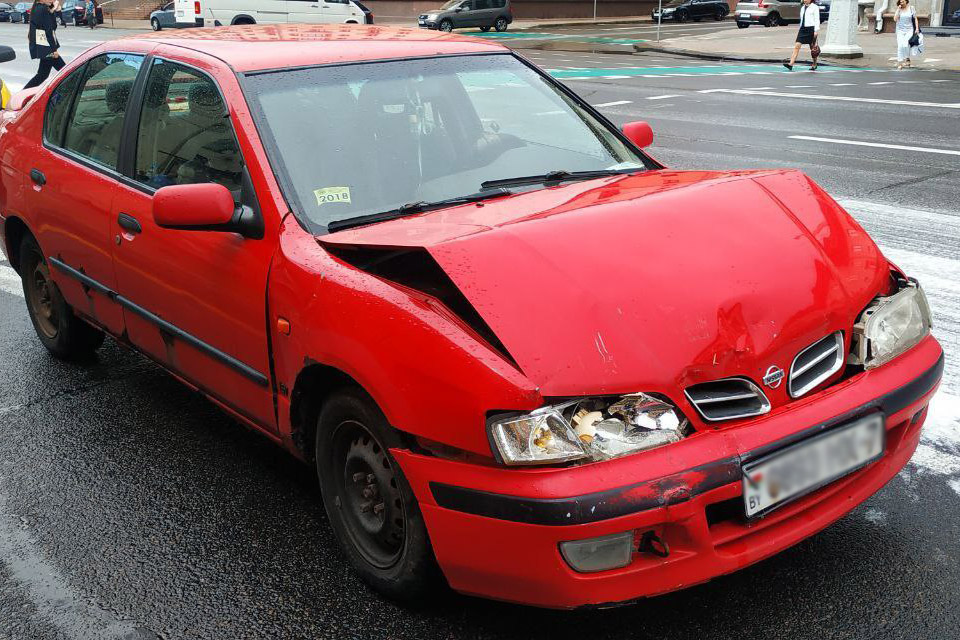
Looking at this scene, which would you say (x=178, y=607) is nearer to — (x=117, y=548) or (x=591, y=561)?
(x=117, y=548)

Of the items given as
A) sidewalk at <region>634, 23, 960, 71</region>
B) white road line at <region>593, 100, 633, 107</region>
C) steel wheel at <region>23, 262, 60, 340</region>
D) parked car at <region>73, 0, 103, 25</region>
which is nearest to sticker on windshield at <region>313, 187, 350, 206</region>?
steel wheel at <region>23, 262, 60, 340</region>

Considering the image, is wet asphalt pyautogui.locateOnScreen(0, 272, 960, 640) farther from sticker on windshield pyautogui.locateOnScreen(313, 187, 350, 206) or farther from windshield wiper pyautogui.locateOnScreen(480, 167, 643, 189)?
windshield wiper pyautogui.locateOnScreen(480, 167, 643, 189)

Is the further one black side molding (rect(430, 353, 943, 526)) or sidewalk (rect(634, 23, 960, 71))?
sidewalk (rect(634, 23, 960, 71))

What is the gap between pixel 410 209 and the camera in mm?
3404

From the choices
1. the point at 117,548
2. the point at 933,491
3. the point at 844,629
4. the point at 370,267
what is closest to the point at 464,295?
the point at 370,267

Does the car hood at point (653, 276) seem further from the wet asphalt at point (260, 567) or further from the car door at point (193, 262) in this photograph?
the wet asphalt at point (260, 567)

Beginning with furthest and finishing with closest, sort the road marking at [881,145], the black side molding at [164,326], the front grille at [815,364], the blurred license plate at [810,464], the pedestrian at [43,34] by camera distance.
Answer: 1. the pedestrian at [43,34]
2. the road marking at [881,145]
3. the black side molding at [164,326]
4. the front grille at [815,364]
5. the blurred license plate at [810,464]

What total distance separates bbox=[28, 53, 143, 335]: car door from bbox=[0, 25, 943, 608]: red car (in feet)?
0.24

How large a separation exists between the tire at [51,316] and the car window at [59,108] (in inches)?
23.7

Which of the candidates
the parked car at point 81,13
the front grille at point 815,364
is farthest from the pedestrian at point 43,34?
the parked car at point 81,13

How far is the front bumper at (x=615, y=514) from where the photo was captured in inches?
96.4

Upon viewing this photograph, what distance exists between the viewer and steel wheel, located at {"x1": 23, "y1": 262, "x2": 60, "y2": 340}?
5348 mm

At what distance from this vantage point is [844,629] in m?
2.87

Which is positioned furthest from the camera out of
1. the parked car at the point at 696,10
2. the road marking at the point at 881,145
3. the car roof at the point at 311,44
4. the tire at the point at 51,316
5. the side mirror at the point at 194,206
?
the parked car at the point at 696,10
